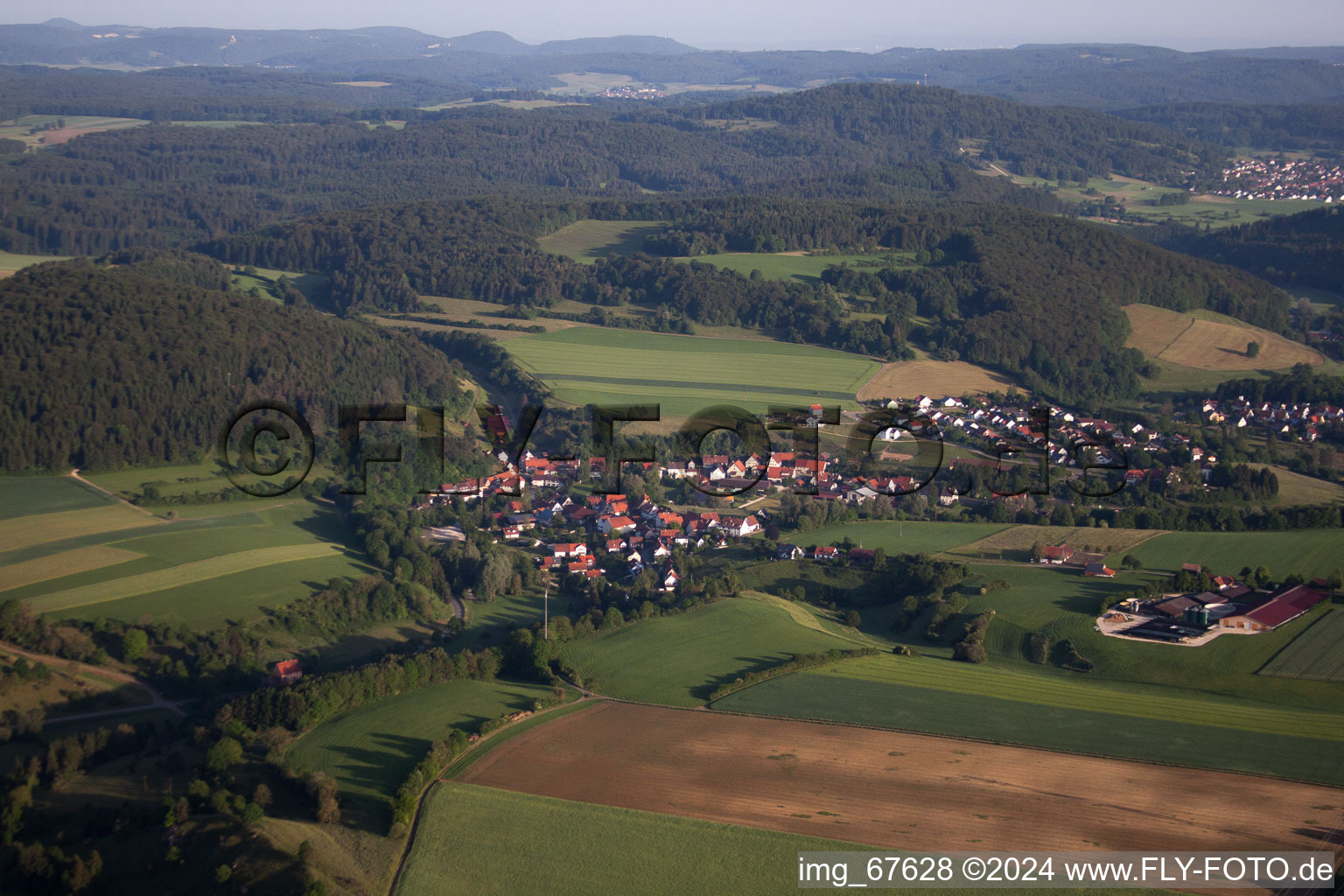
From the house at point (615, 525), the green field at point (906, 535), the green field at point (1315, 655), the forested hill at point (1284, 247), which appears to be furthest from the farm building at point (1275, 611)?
the forested hill at point (1284, 247)

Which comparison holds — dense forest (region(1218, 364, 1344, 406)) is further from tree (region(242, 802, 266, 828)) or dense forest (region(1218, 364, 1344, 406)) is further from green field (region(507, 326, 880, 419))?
tree (region(242, 802, 266, 828))

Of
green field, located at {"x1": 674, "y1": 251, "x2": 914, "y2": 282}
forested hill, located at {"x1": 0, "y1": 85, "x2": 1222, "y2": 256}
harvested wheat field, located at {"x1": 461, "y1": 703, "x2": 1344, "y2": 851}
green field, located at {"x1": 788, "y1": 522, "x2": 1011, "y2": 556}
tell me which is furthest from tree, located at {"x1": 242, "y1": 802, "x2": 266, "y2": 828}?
forested hill, located at {"x1": 0, "y1": 85, "x2": 1222, "y2": 256}

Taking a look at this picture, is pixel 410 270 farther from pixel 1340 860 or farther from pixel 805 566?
pixel 1340 860

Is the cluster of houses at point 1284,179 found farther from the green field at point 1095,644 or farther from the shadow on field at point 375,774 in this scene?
the shadow on field at point 375,774

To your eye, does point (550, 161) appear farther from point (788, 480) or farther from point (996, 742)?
point (996, 742)

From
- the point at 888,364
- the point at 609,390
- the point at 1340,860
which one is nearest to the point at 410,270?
the point at 609,390

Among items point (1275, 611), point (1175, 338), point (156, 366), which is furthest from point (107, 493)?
point (1175, 338)
